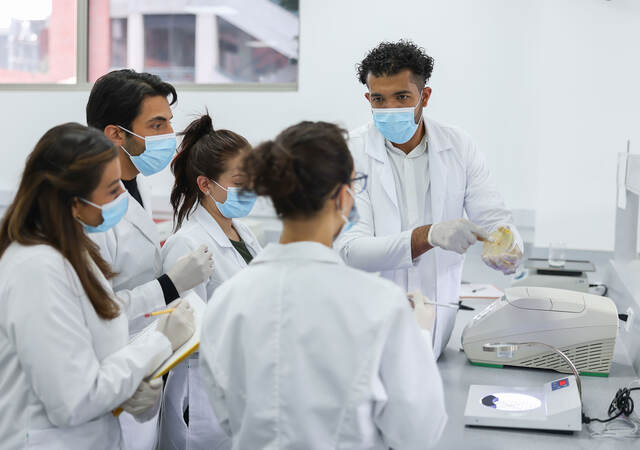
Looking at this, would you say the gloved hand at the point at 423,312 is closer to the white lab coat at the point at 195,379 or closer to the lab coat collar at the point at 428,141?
the white lab coat at the point at 195,379

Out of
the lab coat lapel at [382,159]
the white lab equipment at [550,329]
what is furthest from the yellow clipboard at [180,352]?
the white lab equipment at [550,329]

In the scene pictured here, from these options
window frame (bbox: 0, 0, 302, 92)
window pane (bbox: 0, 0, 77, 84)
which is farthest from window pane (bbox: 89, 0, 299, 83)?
window pane (bbox: 0, 0, 77, 84)

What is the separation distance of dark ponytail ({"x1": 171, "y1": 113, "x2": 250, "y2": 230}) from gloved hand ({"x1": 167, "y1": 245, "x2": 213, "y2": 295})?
0.80ft

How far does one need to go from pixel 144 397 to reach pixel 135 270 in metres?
0.47

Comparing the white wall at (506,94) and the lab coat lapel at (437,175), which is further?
the white wall at (506,94)

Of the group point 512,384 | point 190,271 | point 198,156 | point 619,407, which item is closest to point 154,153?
point 198,156

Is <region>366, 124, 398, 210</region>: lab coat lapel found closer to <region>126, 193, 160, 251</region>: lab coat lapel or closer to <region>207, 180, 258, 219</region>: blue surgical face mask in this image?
<region>207, 180, 258, 219</region>: blue surgical face mask

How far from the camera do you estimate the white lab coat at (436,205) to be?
2123mm

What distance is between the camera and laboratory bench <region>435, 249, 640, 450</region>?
1.55 meters

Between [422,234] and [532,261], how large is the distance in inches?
44.4

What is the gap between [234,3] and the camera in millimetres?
4324

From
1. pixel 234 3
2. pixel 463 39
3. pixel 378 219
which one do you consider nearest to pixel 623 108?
pixel 463 39

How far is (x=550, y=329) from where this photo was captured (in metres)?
1.96

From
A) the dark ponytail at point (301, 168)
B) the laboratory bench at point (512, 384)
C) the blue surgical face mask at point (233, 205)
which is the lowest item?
the laboratory bench at point (512, 384)
